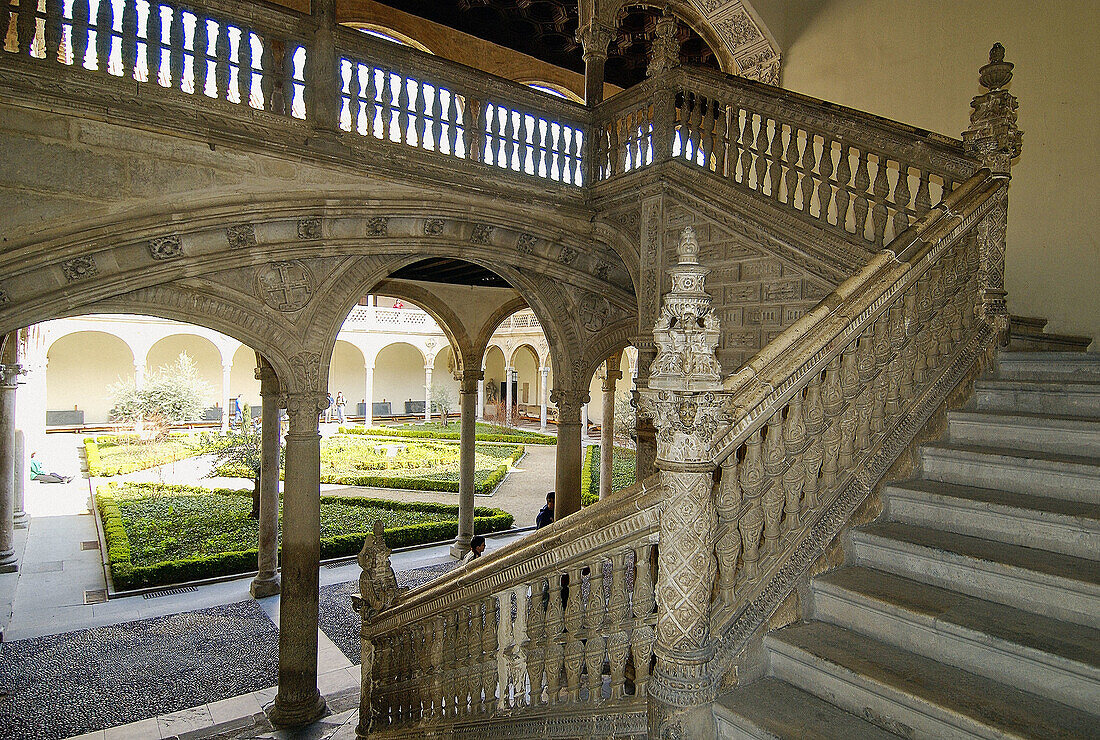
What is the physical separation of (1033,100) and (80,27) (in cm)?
732

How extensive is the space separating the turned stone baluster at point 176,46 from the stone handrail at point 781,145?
11.8 ft

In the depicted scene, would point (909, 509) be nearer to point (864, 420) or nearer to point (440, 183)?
point (864, 420)

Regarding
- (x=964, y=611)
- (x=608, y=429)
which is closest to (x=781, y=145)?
(x=964, y=611)

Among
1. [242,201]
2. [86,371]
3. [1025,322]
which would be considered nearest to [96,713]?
[242,201]

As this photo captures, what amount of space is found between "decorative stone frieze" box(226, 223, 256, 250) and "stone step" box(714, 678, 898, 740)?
15.3 ft

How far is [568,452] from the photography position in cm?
901

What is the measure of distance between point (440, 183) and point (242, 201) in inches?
63.1

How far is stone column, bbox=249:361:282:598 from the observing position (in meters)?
8.62

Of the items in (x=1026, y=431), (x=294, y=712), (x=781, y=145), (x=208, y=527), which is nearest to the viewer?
(x=1026, y=431)

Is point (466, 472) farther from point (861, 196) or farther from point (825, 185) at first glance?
point (861, 196)

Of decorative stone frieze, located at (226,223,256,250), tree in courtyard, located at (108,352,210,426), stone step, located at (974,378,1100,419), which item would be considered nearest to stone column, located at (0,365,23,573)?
decorative stone frieze, located at (226,223,256,250)

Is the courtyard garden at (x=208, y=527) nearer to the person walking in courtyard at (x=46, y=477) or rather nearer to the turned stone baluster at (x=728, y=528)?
the person walking in courtyard at (x=46, y=477)

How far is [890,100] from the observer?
653cm

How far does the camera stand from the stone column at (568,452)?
28.8 ft
